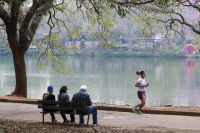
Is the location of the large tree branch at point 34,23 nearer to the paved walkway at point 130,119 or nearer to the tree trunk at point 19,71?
the tree trunk at point 19,71

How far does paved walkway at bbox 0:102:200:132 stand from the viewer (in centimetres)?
1107

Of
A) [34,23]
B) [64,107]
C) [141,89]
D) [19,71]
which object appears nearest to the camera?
[64,107]

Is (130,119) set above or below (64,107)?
below

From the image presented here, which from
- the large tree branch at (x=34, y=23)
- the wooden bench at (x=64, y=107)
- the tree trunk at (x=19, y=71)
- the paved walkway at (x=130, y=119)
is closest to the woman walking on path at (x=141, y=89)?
the paved walkway at (x=130, y=119)

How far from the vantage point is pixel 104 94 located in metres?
34.2

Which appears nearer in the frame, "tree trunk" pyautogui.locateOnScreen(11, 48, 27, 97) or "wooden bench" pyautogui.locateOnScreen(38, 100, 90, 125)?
"wooden bench" pyautogui.locateOnScreen(38, 100, 90, 125)

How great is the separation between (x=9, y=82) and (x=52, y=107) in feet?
96.9

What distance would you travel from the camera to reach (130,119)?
1215cm

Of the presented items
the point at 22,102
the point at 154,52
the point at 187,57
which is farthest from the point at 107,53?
the point at 22,102

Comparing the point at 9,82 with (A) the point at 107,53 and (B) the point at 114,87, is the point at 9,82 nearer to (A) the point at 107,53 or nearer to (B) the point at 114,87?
(B) the point at 114,87

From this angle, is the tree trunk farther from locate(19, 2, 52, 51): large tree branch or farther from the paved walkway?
the paved walkway

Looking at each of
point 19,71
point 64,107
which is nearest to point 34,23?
point 19,71

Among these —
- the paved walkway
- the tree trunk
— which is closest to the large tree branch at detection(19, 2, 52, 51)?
the tree trunk

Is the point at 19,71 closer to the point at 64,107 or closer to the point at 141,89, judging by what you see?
Answer: the point at 141,89
